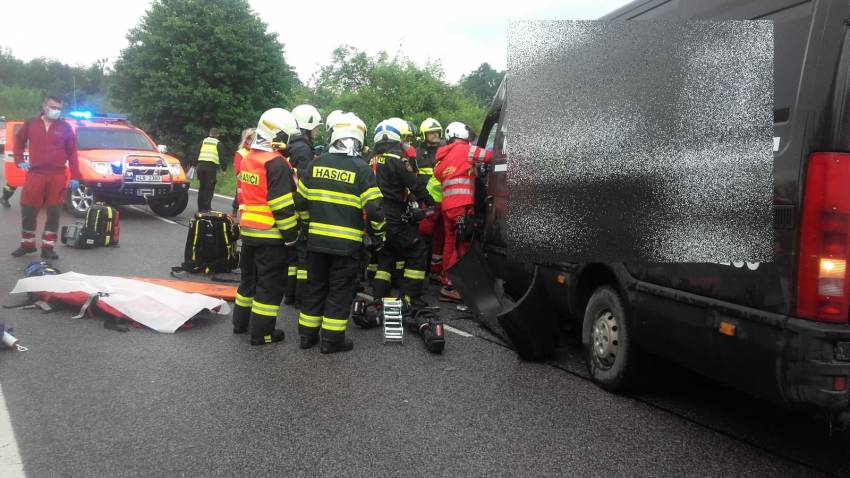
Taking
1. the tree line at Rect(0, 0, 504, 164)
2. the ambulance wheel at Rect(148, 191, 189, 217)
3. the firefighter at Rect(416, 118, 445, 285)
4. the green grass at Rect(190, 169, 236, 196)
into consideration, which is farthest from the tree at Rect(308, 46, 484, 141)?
the firefighter at Rect(416, 118, 445, 285)

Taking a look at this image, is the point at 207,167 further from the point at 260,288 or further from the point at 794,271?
the point at 794,271

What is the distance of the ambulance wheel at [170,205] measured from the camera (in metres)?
13.9

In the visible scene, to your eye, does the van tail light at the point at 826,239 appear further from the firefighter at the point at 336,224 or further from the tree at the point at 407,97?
the tree at the point at 407,97

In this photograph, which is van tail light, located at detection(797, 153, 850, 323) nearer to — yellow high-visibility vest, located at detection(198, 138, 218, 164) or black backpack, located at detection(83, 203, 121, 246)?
black backpack, located at detection(83, 203, 121, 246)

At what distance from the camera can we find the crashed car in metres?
12.7

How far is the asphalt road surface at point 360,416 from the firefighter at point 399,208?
1209mm

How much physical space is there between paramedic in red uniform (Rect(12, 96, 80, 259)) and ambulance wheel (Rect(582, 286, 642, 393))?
22.7ft

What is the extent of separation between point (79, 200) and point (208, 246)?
6.00 m

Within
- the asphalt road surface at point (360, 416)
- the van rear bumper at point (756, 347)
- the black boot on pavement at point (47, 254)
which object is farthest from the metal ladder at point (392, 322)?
the black boot on pavement at point (47, 254)

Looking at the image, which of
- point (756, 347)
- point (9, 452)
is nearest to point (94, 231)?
point (9, 452)

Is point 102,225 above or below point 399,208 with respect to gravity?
below

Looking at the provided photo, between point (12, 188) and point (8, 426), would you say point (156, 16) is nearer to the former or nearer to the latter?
point (12, 188)

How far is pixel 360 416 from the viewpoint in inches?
161

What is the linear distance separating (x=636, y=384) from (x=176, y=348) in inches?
128
